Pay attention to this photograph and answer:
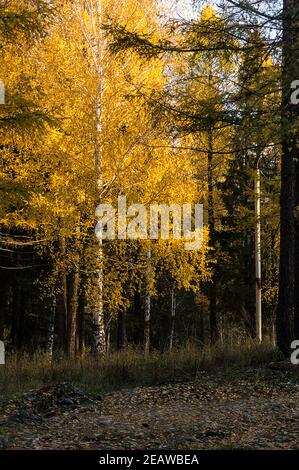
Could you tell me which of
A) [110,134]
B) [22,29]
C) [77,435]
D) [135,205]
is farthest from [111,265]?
[77,435]

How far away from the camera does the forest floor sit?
17.3ft

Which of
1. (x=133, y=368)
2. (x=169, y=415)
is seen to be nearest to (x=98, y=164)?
(x=133, y=368)

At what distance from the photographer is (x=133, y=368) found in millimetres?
9820

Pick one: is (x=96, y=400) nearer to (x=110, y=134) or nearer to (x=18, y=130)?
(x=18, y=130)

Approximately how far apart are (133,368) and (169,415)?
3220 mm

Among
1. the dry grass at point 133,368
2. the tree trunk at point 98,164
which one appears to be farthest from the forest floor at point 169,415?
the tree trunk at point 98,164

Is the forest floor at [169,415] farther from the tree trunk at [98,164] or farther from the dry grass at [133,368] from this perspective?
the tree trunk at [98,164]

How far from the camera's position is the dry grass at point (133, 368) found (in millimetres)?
9203

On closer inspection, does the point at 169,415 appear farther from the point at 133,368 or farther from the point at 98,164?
the point at 98,164

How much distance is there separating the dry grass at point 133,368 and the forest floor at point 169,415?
1.40 feet

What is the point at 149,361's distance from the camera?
10.3m

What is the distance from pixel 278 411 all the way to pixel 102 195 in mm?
7424

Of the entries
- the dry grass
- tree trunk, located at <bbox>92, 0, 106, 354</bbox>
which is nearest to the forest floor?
the dry grass

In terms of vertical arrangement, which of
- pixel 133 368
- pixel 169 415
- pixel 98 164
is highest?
pixel 98 164
